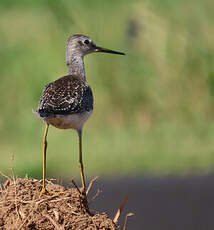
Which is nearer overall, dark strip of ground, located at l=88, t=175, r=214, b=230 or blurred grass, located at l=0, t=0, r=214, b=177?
dark strip of ground, located at l=88, t=175, r=214, b=230

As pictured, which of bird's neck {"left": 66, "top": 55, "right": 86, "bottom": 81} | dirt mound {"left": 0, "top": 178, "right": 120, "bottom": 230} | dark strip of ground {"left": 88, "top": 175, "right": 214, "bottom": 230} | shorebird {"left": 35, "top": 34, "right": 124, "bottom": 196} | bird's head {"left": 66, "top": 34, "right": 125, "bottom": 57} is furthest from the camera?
dark strip of ground {"left": 88, "top": 175, "right": 214, "bottom": 230}

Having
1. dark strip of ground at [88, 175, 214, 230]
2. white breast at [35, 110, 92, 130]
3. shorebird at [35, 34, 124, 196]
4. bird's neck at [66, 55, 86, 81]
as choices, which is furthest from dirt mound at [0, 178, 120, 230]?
dark strip of ground at [88, 175, 214, 230]

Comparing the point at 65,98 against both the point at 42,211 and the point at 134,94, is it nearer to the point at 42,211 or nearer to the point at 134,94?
the point at 42,211

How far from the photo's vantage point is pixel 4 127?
18.5 metres

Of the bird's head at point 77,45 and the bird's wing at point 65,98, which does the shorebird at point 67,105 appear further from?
the bird's head at point 77,45

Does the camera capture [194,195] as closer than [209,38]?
Yes

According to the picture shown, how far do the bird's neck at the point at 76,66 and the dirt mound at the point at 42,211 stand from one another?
2637 millimetres

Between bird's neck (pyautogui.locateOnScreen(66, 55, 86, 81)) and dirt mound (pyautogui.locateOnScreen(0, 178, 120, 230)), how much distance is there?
264 centimetres

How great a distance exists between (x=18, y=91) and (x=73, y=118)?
390 inches

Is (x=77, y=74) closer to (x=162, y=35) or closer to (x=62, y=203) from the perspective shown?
(x=62, y=203)

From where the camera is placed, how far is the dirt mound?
24.6 ft

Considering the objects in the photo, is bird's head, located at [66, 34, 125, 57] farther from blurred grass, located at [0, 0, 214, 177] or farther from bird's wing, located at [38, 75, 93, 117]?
blurred grass, located at [0, 0, 214, 177]

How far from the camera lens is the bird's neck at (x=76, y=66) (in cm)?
1042

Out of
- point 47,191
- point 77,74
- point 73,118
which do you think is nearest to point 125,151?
point 77,74
